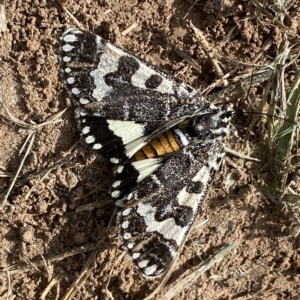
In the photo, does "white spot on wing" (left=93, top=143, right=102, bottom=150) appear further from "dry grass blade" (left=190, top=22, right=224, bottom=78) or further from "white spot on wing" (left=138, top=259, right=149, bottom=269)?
"dry grass blade" (left=190, top=22, right=224, bottom=78)

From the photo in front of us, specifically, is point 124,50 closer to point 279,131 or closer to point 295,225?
point 279,131

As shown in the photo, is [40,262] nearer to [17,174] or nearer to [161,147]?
[17,174]

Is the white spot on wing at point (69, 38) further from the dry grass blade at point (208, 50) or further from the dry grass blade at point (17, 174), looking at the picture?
the dry grass blade at point (208, 50)

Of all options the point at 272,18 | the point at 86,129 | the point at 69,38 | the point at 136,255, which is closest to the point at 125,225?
the point at 136,255

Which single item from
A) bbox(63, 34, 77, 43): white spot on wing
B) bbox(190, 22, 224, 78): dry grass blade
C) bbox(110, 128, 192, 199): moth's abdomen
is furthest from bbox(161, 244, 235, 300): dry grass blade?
bbox(63, 34, 77, 43): white spot on wing

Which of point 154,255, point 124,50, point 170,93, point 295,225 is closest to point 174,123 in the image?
point 170,93

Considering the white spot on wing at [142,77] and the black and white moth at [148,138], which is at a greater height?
the white spot on wing at [142,77]

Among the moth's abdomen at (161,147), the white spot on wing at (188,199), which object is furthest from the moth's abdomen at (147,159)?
the white spot on wing at (188,199)
